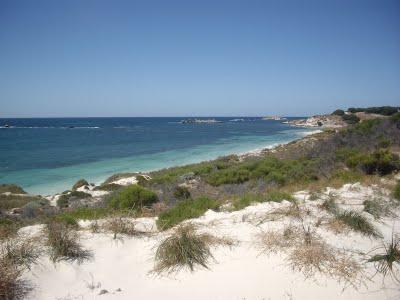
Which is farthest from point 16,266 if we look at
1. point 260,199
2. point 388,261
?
point 260,199

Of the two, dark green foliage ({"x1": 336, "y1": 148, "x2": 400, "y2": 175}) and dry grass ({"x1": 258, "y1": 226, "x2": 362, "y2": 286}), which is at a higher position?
dark green foliage ({"x1": 336, "y1": 148, "x2": 400, "y2": 175})

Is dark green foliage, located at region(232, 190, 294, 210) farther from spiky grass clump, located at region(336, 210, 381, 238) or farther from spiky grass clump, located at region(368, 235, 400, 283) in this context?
spiky grass clump, located at region(368, 235, 400, 283)

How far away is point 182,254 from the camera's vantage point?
4883mm

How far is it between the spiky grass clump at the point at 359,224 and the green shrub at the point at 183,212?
134 inches

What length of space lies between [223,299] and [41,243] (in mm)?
3454

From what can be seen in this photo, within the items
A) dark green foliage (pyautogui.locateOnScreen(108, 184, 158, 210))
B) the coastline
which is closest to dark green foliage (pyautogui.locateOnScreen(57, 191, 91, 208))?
the coastline

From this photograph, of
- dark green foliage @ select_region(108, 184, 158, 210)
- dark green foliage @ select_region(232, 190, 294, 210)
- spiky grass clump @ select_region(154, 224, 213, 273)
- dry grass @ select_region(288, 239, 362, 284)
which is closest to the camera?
dry grass @ select_region(288, 239, 362, 284)

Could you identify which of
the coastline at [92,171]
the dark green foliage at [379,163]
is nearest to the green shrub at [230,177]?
the dark green foliage at [379,163]

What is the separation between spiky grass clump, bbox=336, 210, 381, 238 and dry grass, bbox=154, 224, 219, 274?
9.98ft

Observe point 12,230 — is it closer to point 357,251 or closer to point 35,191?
point 357,251

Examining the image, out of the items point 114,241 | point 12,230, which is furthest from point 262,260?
point 12,230

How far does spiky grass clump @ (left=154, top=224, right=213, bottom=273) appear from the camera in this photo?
190 inches

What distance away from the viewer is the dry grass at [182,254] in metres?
4.82

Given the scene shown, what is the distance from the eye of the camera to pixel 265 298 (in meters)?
4.10
